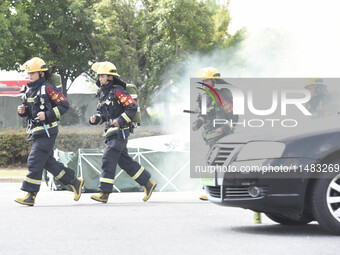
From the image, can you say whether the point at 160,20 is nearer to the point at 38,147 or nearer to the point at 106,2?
the point at 106,2

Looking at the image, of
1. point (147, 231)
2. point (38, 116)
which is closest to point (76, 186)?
point (38, 116)

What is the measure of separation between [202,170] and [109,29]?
72.1 feet

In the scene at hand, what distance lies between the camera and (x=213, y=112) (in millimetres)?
10312

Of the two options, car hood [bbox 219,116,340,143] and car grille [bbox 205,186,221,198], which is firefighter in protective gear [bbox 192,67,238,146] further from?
car hood [bbox 219,116,340,143]

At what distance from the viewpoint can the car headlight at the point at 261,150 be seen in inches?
260

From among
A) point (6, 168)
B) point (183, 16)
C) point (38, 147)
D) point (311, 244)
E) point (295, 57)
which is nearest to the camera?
point (311, 244)

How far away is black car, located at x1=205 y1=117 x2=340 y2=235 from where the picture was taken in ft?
21.5

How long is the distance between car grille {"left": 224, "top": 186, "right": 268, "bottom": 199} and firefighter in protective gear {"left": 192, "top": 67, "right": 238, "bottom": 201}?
129 inches

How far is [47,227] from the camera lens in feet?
25.0

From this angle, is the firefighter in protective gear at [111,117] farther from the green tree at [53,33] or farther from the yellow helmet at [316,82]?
the green tree at [53,33]

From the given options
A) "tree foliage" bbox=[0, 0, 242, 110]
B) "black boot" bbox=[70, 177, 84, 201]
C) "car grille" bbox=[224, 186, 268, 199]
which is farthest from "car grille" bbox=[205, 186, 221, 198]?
"tree foliage" bbox=[0, 0, 242, 110]

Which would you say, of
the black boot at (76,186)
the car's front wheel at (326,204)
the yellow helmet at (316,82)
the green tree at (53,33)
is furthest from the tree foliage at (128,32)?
the car's front wheel at (326,204)

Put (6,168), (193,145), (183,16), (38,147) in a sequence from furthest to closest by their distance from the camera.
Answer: (183,16) → (6,168) → (193,145) → (38,147)

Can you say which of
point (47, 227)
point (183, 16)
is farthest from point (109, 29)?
point (47, 227)
